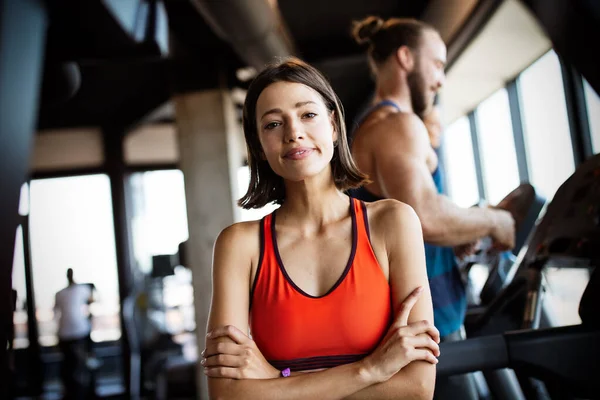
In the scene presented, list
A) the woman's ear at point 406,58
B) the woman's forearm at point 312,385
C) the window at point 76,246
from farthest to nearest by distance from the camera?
1. the window at point 76,246
2. the woman's ear at point 406,58
3. the woman's forearm at point 312,385

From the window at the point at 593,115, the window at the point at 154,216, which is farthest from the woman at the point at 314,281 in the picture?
the window at the point at 154,216

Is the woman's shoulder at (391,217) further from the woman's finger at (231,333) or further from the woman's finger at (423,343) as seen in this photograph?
the woman's finger at (231,333)

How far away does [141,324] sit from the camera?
7.68m

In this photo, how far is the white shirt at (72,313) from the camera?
729 centimetres

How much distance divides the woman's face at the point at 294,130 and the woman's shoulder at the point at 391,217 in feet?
0.50

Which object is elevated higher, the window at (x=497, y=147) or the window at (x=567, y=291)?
the window at (x=497, y=147)

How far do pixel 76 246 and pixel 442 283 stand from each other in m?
8.61

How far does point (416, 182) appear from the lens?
163 centimetres

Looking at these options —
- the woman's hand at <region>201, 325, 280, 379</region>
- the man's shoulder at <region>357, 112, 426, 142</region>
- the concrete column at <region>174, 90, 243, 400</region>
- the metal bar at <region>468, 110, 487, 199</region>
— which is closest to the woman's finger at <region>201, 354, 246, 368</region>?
the woman's hand at <region>201, 325, 280, 379</region>

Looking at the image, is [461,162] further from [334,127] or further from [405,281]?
[405,281]

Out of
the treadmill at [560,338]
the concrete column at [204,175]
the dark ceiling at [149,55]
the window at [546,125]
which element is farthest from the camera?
the concrete column at [204,175]

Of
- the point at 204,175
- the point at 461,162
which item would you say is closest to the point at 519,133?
the point at 461,162

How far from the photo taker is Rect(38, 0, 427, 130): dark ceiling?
8.51ft

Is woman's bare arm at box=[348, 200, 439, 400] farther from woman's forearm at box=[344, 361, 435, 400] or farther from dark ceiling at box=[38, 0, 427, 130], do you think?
dark ceiling at box=[38, 0, 427, 130]
